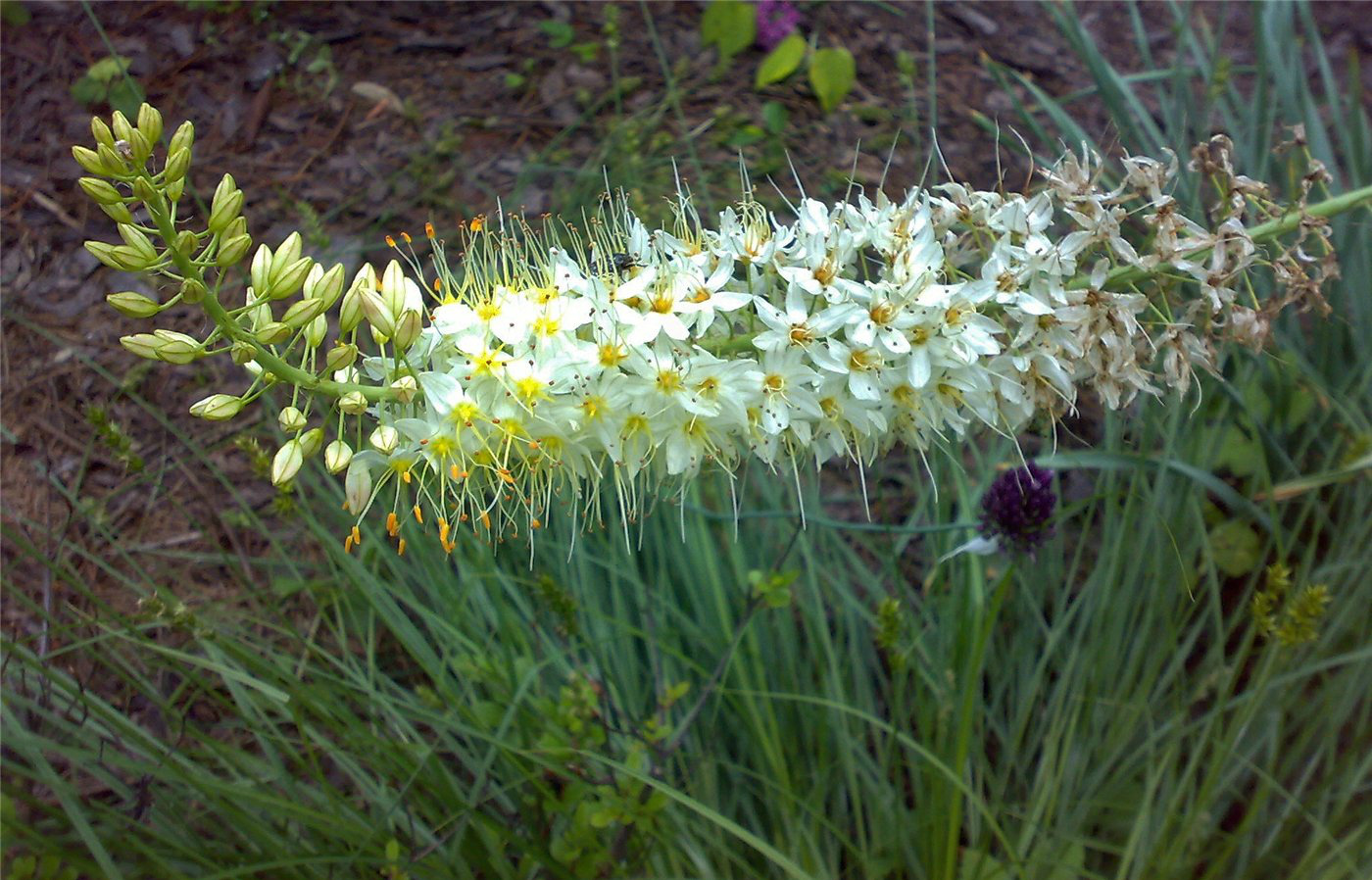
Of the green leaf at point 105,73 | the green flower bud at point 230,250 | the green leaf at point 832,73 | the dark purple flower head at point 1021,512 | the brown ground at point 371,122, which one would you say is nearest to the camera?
the green flower bud at point 230,250

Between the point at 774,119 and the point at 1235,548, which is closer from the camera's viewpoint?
Answer: the point at 1235,548

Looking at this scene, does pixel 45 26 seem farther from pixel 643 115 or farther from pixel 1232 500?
pixel 1232 500

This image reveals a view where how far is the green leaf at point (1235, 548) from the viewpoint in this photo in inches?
110

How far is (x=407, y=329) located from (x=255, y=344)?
0.21 meters

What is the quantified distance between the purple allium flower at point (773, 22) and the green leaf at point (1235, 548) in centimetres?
260

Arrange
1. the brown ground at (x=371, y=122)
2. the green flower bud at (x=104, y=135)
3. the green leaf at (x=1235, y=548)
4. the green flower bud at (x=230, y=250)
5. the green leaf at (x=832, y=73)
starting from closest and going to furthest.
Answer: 1. the green flower bud at (x=104, y=135)
2. the green flower bud at (x=230, y=250)
3. the green leaf at (x=1235, y=548)
4. the brown ground at (x=371, y=122)
5. the green leaf at (x=832, y=73)

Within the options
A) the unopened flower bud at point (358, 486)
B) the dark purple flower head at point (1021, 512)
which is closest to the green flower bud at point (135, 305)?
the unopened flower bud at point (358, 486)

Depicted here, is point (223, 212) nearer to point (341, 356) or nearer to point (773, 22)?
point (341, 356)

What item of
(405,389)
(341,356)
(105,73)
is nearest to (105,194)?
(341,356)

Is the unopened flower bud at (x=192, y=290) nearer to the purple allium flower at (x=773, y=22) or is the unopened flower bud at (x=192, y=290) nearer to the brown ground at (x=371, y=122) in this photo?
the brown ground at (x=371, y=122)

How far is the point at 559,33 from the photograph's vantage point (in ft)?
13.3

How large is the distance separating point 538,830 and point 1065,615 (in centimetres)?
152

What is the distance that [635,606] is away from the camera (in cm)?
283

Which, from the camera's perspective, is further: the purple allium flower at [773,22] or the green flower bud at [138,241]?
the purple allium flower at [773,22]
